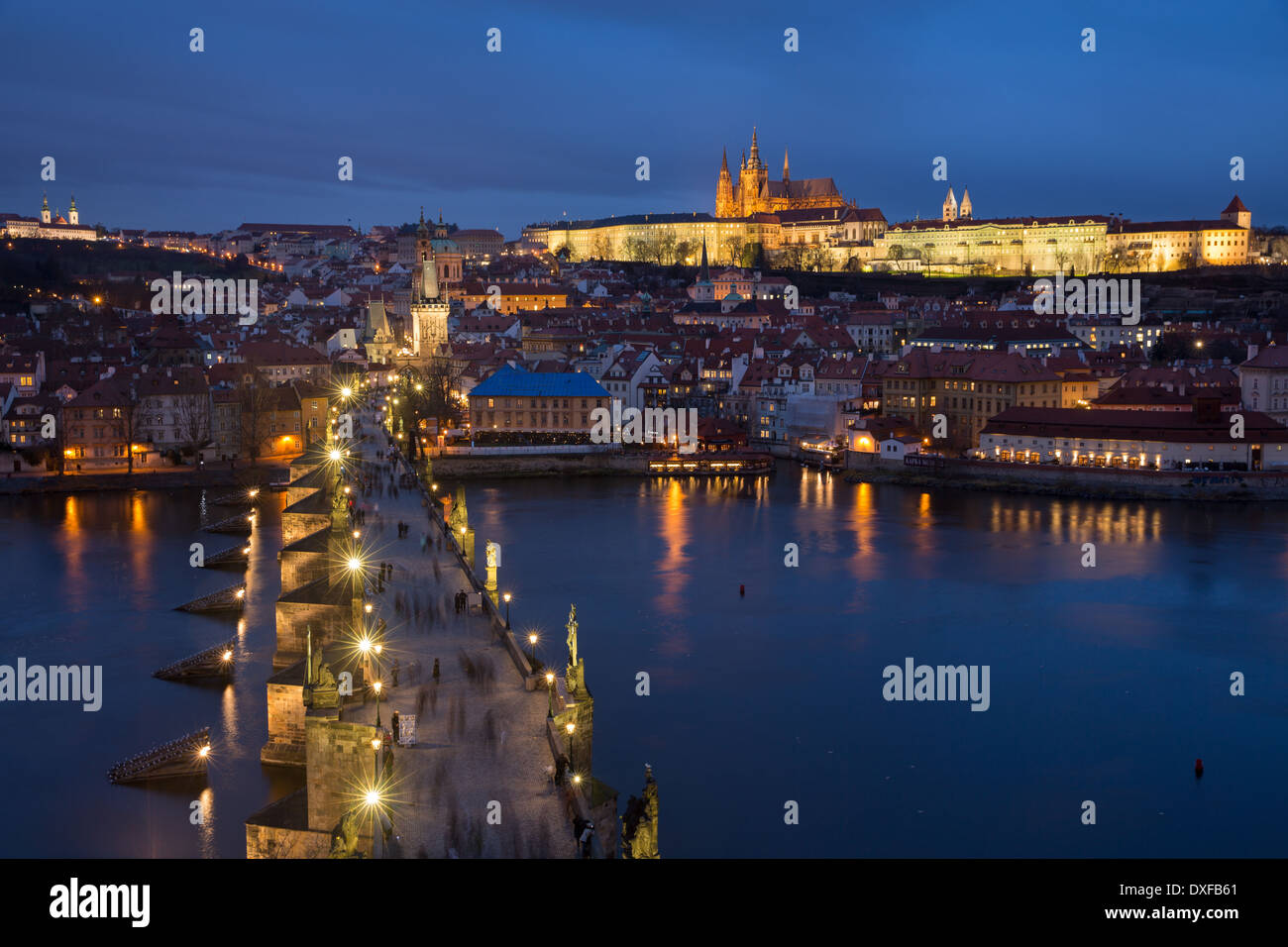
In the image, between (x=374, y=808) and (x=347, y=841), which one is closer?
(x=347, y=841)

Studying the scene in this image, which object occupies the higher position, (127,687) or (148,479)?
(148,479)

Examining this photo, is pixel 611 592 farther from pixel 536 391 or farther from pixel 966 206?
pixel 966 206

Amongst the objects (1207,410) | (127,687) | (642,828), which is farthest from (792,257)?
(642,828)

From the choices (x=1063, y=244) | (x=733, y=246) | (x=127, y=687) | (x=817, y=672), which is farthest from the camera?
(x=733, y=246)

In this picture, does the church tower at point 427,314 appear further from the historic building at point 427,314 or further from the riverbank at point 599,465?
the riverbank at point 599,465

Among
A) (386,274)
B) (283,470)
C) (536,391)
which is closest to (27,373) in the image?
(283,470)

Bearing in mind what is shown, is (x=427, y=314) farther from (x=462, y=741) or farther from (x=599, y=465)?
(x=462, y=741)

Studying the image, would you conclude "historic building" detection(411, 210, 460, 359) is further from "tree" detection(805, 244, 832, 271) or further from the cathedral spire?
"tree" detection(805, 244, 832, 271)
